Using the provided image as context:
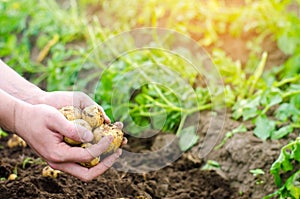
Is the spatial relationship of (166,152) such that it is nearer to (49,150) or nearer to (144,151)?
(144,151)

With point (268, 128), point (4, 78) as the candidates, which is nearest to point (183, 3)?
point (268, 128)

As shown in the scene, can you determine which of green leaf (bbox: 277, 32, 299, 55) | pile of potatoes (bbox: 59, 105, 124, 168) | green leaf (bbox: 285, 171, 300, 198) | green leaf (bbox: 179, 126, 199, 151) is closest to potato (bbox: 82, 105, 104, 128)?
pile of potatoes (bbox: 59, 105, 124, 168)

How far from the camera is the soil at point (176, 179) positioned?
2.21 meters

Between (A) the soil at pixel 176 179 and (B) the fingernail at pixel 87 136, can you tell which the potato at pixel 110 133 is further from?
(A) the soil at pixel 176 179

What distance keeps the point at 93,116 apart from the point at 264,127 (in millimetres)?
1121

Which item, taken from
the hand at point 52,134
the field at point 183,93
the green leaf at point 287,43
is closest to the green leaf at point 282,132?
the field at point 183,93

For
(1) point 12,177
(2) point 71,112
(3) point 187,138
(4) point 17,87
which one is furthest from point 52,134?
(3) point 187,138

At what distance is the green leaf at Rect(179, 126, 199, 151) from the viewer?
275 cm

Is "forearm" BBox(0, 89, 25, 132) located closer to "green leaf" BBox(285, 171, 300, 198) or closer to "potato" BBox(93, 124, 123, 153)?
"potato" BBox(93, 124, 123, 153)

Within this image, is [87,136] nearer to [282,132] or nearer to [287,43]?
[282,132]

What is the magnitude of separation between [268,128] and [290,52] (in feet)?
2.53

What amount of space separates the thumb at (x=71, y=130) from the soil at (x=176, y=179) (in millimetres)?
510

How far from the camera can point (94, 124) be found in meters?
1.76

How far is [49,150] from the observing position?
169 centimetres
